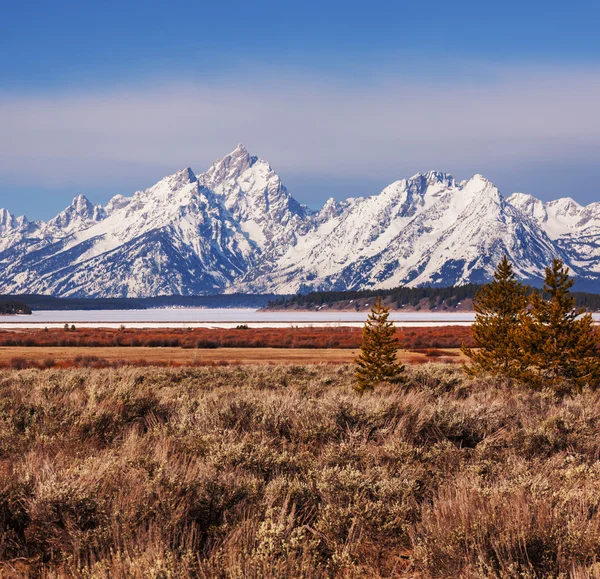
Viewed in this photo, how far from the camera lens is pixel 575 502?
5.69 m

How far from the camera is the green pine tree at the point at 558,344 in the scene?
1889cm

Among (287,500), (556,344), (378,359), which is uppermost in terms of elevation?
(556,344)

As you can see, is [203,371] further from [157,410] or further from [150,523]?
[150,523]

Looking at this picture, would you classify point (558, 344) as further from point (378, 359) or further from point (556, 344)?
point (378, 359)

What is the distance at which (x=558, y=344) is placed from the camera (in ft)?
63.9

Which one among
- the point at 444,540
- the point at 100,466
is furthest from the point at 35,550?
the point at 444,540

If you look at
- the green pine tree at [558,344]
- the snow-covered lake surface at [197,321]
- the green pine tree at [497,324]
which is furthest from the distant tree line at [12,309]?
the green pine tree at [558,344]

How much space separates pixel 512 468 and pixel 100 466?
4784 mm

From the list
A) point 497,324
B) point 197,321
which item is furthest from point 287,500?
point 197,321

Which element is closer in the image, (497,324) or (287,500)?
(287,500)

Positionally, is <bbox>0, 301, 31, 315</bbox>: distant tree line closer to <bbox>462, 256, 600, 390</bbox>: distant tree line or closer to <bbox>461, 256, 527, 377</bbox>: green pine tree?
<bbox>461, 256, 527, 377</bbox>: green pine tree

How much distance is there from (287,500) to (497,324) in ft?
68.2

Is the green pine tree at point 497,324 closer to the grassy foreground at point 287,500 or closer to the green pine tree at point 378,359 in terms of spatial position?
the green pine tree at point 378,359

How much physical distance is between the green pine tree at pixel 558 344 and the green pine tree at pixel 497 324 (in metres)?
2.45
